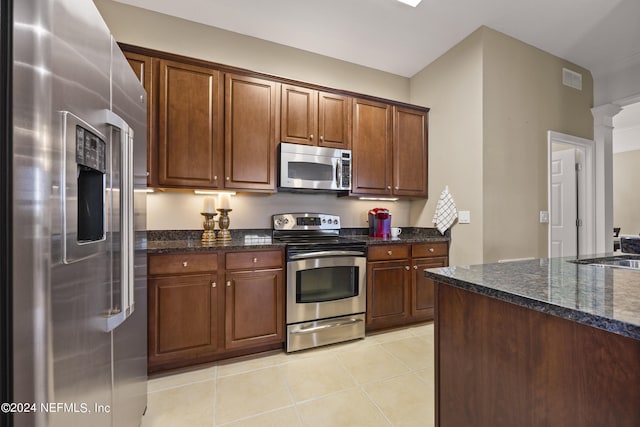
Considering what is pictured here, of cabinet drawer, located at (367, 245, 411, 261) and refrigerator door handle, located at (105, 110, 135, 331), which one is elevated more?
refrigerator door handle, located at (105, 110, 135, 331)

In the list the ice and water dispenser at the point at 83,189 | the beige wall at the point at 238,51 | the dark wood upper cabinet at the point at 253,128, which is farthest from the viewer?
the beige wall at the point at 238,51

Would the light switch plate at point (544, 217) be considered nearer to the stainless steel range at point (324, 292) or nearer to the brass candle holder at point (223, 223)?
the stainless steel range at point (324, 292)

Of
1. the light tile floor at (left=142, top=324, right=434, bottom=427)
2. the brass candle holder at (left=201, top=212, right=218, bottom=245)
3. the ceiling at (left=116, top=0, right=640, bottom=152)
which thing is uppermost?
the ceiling at (left=116, top=0, right=640, bottom=152)

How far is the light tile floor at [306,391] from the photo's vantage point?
157 cm

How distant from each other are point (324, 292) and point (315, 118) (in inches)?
67.4

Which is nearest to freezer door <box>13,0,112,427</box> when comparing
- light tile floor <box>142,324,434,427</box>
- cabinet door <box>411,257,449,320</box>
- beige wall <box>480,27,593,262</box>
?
light tile floor <box>142,324,434,427</box>

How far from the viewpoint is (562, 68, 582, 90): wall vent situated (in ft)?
10.7

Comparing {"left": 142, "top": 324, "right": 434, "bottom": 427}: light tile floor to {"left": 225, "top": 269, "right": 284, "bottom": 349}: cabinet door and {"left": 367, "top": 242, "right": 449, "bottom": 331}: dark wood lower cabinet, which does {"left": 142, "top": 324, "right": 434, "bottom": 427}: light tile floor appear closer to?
{"left": 225, "top": 269, "right": 284, "bottom": 349}: cabinet door

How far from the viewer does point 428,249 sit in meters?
2.93

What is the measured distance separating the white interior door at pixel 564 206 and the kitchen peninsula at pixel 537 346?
9.50 ft

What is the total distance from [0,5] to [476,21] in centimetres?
330

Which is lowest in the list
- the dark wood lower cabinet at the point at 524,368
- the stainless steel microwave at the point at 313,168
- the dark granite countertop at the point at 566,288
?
the dark wood lower cabinet at the point at 524,368

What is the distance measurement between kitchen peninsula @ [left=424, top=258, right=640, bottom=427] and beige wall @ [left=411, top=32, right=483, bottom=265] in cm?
164

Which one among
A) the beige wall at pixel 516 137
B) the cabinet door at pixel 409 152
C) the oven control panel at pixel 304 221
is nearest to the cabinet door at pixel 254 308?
the oven control panel at pixel 304 221
